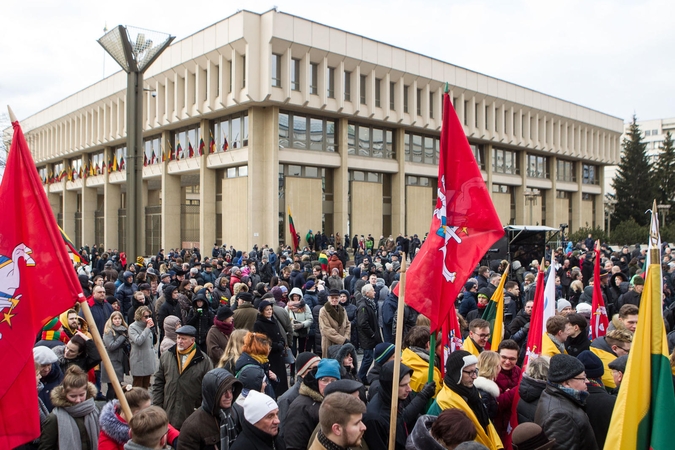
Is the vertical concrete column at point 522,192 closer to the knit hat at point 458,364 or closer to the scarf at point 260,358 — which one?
the scarf at point 260,358

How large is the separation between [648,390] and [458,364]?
132 centimetres

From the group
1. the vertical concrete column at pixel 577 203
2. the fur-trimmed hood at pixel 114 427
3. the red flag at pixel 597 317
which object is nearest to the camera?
the fur-trimmed hood at pixel 114 427

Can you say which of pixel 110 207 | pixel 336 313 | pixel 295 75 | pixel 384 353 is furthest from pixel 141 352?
pixel 110 207

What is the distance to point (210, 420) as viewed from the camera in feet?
13.4

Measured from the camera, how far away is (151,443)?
3.42m

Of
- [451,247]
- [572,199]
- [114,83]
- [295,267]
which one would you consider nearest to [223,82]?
[114,83]

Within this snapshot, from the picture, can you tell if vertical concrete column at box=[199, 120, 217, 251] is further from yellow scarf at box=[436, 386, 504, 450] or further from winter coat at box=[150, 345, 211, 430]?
yellow scarf at box=[436, 386, 504, 450]

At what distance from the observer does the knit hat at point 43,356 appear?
507cm

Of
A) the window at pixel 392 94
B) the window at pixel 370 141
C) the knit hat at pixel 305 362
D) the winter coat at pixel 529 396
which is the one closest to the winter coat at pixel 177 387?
the knit hat at pixel 305 362

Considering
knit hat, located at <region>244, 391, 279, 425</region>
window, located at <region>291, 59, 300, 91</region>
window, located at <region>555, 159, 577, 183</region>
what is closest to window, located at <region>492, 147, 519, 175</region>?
window, located at <region>555, 159, 577, 183</region>

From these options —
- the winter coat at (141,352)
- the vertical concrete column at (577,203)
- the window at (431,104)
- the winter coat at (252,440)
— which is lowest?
the winter coat at (141,352)

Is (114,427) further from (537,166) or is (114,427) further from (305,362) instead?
(537,166)

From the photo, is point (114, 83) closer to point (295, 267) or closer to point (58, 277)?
point (295, 267)

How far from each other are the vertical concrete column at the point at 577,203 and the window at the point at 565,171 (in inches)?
17.8
